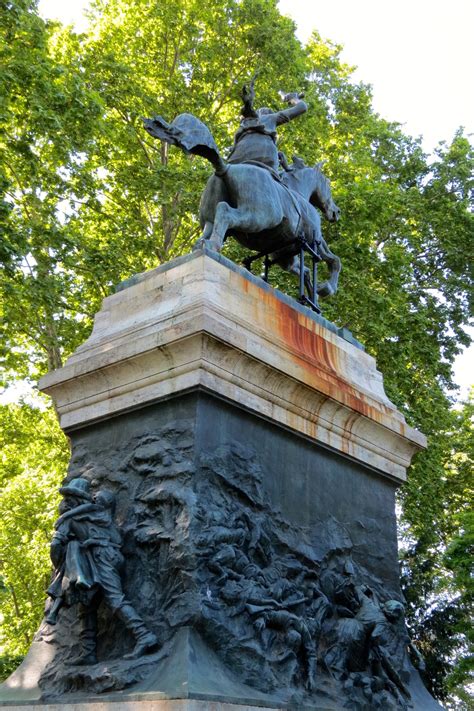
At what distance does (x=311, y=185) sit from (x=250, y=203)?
6.43 feet

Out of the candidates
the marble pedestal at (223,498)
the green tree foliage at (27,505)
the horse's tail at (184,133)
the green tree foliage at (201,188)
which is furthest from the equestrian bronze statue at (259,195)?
the green tree foliage at (27,505)

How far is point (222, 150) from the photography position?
840 inches

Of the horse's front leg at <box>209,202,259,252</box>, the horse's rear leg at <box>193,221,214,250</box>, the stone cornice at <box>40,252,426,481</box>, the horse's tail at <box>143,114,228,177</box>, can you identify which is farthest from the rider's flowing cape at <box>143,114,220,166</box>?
the stone cornice at <box>40,252,426,481</box>

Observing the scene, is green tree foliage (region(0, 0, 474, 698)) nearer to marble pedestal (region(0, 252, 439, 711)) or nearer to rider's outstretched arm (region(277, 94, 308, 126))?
rider's outstretched arm (region(277, 94, 308, 126))

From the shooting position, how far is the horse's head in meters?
9.55

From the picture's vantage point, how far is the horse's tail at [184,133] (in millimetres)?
7098

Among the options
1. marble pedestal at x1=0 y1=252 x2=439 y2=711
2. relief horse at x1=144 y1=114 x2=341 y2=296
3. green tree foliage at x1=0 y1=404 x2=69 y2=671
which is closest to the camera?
marble pedestal at x1=0 y1=252 x2=439 y2=711

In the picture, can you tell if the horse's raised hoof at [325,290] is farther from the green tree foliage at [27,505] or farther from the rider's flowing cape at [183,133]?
the green tree foliage at [27,505]

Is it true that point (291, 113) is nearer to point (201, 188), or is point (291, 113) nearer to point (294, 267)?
point (294, 267)

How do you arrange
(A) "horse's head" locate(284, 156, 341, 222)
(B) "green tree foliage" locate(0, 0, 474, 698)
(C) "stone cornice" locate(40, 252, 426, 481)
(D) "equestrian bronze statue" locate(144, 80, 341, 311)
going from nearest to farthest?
(C) "stone cornice" locate(40, 252, 426, 481) < (D) "equestrian bronze statue" locate(144, 80, 341, 311) < (A) "horse's head" locate(284, 156, 341, 222) < (B) "green tree foliage" locate(0, 0, 474, 698)

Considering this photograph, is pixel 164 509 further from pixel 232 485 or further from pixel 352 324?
pixel 352 324

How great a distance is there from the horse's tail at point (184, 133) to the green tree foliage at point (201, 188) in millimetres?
7414

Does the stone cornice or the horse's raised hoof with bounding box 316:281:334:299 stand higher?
the horse's raised hoof with bounding box 316:281:334:299

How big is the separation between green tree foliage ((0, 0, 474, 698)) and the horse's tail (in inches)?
292
